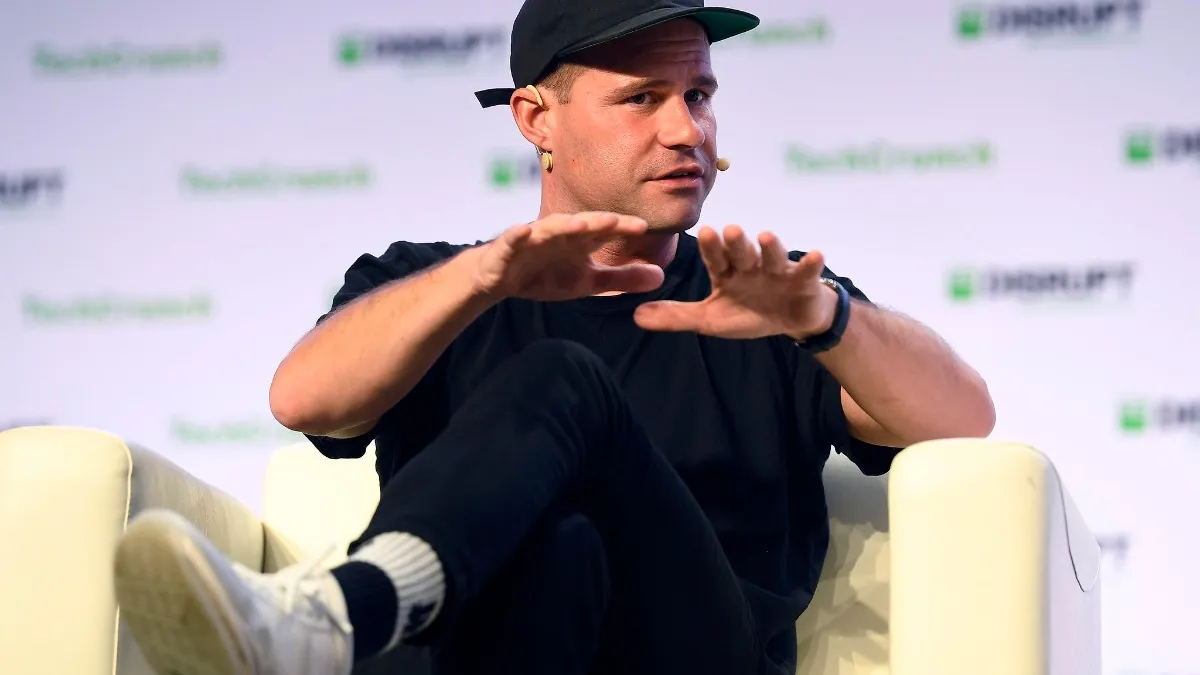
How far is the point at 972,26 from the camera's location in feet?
8.22

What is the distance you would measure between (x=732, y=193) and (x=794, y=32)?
0.33 meters

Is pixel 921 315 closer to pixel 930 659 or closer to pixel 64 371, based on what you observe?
pixel 930 659

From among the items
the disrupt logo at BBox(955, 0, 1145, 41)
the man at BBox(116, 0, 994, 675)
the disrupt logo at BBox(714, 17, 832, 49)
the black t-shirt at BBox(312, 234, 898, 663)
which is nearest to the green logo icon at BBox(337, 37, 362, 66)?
the disrupt logo at BBox(714, 17, 832, 49)

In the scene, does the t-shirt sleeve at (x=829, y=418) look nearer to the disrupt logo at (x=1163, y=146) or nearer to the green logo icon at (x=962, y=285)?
the green logo icon at (x=962, y=285)

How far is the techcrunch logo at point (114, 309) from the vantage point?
2.64 meters

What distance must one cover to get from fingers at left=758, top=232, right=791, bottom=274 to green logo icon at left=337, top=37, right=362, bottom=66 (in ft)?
5.48

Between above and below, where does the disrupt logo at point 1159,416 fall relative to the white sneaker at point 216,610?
below

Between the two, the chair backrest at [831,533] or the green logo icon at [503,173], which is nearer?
the chair backrest at [831,533]

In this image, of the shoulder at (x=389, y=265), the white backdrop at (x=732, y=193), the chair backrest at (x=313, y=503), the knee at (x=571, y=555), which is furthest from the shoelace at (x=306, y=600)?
the white backdrop at (x=732, y=193)

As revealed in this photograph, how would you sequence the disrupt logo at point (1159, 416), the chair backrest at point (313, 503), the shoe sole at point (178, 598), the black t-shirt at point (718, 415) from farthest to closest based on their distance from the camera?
the disrupt logo at point (1159, 416), the chair backrest at point (313, 503), the black t-shirt at point (718, 415), the shoe sole at point (178, 598)

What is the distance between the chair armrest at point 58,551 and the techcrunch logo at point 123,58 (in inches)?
63.7

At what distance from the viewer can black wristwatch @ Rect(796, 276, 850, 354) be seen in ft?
4.09

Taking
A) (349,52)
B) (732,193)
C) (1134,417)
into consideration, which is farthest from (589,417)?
(349,52)

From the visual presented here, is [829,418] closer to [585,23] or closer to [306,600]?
[585,23]
